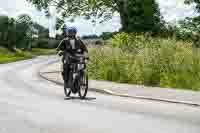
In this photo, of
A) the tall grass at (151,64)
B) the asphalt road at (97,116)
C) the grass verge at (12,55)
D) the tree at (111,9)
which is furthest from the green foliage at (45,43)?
the asphalt road at (97,116)

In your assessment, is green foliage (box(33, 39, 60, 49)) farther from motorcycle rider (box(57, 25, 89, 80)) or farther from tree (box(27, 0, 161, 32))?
motorcycle rider (box(57, 25, 89, 80))

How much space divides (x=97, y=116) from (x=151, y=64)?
32.6ft

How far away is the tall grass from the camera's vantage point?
1909 centimetres

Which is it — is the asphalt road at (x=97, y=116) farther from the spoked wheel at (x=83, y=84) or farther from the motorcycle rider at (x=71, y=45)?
the motorcycle rider at (x=71, y=45)

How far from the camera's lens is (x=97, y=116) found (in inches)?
443

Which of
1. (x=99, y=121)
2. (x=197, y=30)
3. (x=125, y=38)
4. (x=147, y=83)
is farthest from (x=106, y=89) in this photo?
(x=197, y=30)

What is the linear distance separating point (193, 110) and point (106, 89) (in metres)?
6.54

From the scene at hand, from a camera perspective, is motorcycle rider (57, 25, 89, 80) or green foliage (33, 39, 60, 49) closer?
motorcycle rider (57, 25, 89, 80)

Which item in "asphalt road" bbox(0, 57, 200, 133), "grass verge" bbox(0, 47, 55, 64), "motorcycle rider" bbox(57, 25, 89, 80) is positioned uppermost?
"motorcycle rider" bbox(57, 25, 89, 80)

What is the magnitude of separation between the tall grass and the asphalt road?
172 inches

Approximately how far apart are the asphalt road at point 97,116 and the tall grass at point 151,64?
4.37 m

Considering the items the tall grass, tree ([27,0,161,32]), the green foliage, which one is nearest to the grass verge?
tree ([27,0,161,32])

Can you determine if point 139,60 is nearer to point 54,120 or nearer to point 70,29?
point 70,29

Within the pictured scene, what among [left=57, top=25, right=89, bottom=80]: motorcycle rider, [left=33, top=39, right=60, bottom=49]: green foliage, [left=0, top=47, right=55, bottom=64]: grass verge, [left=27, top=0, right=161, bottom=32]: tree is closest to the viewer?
[left=57, top=25, right=89, bottom=80]: motorcycle rider
